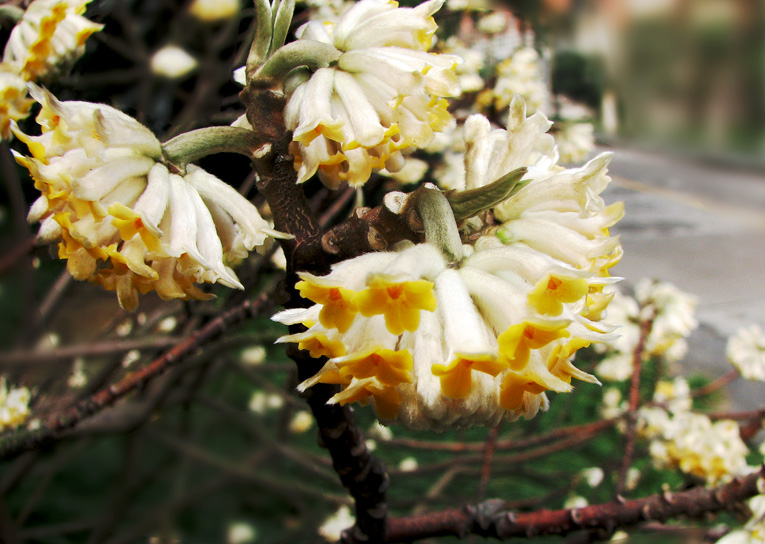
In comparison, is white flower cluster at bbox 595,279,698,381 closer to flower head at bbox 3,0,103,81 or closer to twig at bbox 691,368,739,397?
twig at bbox 691,368,739,397

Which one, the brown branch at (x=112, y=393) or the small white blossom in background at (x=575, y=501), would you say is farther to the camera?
the small white blossom in background at (x=575, y=501)

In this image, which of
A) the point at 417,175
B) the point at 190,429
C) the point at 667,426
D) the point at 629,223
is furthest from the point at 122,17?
the point at 629,223

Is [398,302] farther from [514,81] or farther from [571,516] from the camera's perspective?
[514,81]

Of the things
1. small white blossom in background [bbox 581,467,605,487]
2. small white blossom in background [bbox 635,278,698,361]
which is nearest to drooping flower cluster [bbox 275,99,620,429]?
small white blossom in background [bbox 635,278,698,361]

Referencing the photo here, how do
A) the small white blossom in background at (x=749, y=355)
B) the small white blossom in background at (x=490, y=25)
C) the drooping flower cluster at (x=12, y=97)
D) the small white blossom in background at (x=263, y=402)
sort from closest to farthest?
the drooping flower cluster at (x=12, y=97) < the small white blossom in background at (x=263, y=402) < the small white blossom in background at (x=490, y=25) < the small white blossom in background at (x=749, y=355)

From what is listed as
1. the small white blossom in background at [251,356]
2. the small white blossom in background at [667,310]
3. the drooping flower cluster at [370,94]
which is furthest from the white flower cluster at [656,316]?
the drooping flower cluster at [370,94]

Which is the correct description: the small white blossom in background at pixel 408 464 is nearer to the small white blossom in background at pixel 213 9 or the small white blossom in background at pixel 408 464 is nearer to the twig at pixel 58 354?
the twig at pixel 58 354

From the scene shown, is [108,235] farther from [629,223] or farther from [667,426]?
[629,223]
